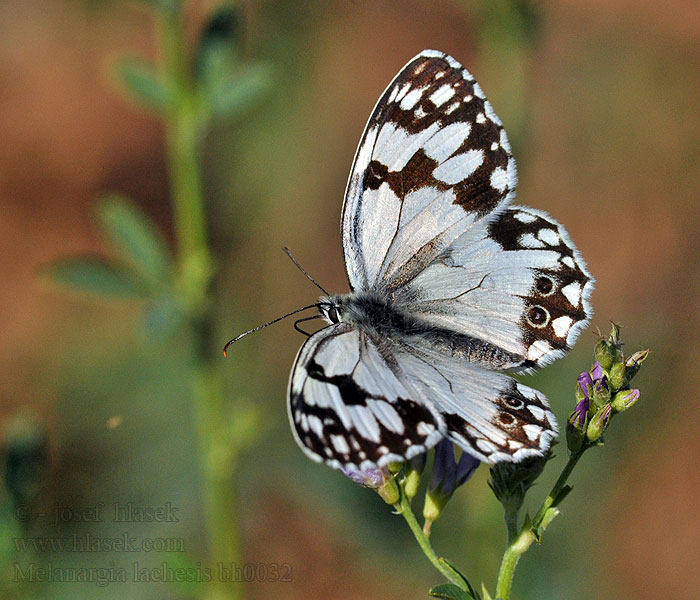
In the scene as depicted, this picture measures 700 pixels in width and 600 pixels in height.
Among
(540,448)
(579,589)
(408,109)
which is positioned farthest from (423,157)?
(579,589)

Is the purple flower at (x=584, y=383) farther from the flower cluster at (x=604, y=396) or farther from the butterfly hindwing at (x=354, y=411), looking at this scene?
the butterfly hindwing at (x=354, y=411)

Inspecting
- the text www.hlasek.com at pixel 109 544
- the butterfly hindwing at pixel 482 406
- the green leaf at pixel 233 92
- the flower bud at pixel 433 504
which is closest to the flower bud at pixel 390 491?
the flower bud at pixel 433 504

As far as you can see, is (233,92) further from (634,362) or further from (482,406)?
(634,362)

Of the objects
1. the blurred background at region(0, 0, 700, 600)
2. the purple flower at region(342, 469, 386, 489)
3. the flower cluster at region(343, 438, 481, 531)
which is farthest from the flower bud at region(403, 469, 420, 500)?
the blurred background at region(0, 0, 700, 600)

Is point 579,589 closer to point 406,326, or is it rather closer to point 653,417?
point 653,417

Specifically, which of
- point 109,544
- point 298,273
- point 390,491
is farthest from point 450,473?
point 298,273

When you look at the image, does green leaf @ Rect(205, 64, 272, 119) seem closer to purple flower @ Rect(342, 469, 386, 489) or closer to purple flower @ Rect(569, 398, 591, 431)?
purple flower @ Rect(342, 469, 386, 489)
